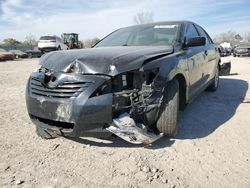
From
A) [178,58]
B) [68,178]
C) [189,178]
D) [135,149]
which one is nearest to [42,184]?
[68,178]

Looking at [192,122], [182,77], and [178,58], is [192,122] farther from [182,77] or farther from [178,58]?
[178,58]

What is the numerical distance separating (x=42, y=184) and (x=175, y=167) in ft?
4.55

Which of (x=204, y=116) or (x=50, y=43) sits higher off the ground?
(x=50, y=43)

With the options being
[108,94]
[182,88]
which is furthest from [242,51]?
[108,94]

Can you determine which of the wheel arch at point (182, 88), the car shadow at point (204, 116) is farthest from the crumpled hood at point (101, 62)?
the car shadow at point (204, 116)

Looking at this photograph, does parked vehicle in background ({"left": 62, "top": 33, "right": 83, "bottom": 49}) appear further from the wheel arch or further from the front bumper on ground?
the front bumper on ground

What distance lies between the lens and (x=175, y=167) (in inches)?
115

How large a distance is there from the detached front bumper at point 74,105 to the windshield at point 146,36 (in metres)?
1.65

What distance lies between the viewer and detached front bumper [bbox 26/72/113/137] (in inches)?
112

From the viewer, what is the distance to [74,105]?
2852mm

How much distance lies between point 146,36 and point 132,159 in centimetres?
219

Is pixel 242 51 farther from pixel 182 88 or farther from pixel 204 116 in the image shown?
pixel 182 88

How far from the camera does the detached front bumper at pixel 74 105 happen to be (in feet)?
9.32

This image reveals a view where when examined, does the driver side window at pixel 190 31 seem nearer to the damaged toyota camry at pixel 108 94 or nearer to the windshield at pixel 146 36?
the windshield at pixel 146 36
